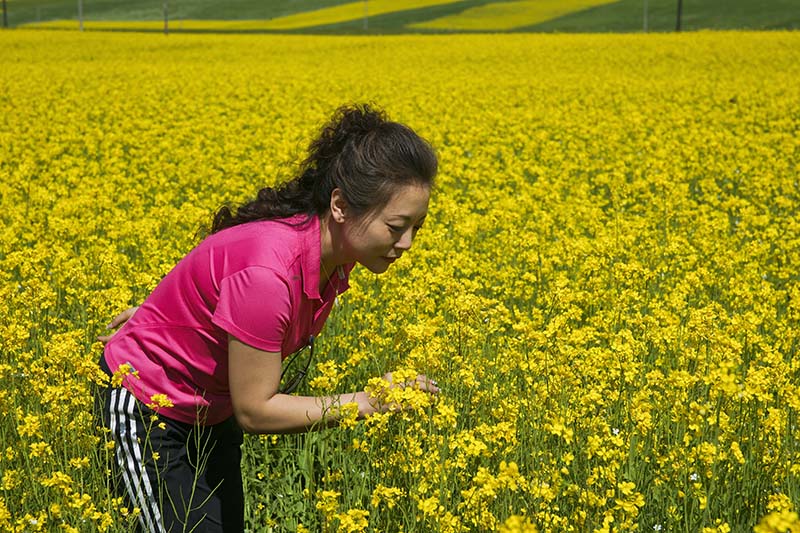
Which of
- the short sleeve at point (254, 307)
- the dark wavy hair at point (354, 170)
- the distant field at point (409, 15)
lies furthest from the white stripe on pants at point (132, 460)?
the distant field at point (409, 15)

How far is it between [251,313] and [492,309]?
205 centimetres

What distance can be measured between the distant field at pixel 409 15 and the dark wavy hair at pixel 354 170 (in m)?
44.4

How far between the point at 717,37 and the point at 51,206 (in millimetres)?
31083

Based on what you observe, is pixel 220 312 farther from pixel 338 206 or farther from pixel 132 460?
pixel 132 460

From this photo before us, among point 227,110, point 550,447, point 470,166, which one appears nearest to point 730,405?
point 550,447

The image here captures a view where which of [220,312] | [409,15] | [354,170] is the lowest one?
[220,312]

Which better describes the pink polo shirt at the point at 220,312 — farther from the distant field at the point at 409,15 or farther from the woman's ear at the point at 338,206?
the distant field at the point at 409,15

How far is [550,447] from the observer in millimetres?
3600

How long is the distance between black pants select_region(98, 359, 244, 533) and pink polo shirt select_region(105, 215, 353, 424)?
0.07 meters

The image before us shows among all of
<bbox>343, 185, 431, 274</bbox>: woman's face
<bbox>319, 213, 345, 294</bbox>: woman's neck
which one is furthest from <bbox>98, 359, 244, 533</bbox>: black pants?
<bbox>343, 185, 431, 274</bbox>: woman's face

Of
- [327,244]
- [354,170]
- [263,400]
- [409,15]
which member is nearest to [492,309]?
[327,244]

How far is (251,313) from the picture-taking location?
272 cm

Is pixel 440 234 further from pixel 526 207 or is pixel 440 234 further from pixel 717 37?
pixel 717 37

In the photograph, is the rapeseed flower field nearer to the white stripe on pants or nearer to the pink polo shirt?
the white stripe on pants
